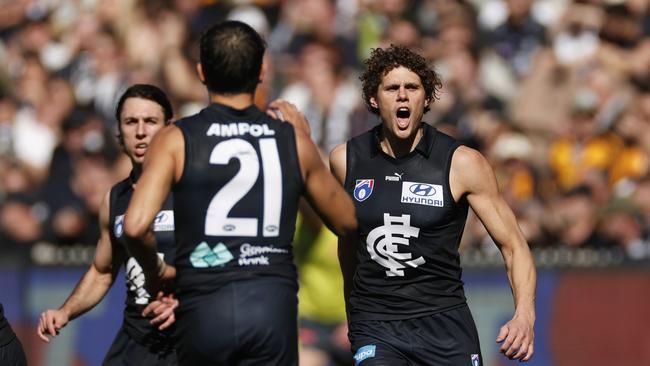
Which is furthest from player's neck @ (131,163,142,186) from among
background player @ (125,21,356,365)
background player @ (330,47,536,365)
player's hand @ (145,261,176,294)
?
background player @ (125,21,356,365)

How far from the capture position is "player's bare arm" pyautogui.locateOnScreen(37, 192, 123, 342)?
6852 millimetres

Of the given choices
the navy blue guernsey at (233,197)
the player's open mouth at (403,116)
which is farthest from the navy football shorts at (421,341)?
the navy blue guernsey at (233,197)

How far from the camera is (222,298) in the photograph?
4996 millimetres

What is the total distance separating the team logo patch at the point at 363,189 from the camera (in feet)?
21.5

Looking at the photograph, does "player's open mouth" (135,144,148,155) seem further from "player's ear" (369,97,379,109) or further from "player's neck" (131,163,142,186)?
"player's ear" (369,97,379,109)

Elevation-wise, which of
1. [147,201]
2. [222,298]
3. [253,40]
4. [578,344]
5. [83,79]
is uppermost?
[83,79]

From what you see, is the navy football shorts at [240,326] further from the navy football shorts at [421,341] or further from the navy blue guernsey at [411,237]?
the navy blue guernsey at [411,237]

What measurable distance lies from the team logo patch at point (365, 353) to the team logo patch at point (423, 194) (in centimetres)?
82

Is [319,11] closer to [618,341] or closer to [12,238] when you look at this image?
[12,238]

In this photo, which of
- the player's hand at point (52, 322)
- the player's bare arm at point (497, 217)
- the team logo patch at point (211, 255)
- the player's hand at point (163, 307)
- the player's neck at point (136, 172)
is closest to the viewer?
the team logo patch at point (211, 255)

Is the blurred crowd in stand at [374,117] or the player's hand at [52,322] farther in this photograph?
the blurred crowd in stand at [374,117]

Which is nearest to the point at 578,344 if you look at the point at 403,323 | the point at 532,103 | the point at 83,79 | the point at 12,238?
the point at 532,103

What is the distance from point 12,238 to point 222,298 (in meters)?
8.11

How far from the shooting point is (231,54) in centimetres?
497
